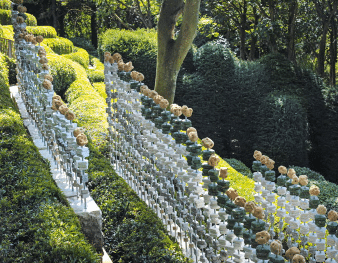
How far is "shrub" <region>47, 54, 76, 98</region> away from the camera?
930cm

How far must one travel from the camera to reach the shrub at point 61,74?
930cm

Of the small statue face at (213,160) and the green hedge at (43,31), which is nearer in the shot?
the small statue face at (213,160)

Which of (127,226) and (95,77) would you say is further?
(95,77)

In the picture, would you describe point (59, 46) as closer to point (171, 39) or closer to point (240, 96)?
point (240, 96)

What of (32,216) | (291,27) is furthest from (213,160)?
(291,27)

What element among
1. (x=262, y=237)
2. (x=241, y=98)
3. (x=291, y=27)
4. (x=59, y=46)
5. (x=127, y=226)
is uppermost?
(x=291, y=27)

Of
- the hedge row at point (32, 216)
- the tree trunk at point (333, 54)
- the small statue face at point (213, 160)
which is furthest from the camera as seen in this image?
the tree trunk at point (333, 54)

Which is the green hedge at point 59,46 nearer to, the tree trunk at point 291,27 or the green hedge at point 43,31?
the green hedge at point 43,31

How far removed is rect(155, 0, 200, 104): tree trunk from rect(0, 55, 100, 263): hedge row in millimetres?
4020

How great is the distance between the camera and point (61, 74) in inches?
372

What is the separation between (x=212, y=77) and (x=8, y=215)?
999 cm

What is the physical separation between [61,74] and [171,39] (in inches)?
124

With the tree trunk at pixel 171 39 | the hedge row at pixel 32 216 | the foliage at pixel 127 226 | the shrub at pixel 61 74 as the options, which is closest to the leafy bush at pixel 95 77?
the shrub at pixel 61 74

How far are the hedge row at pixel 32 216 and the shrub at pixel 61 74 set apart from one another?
16.8 feet
